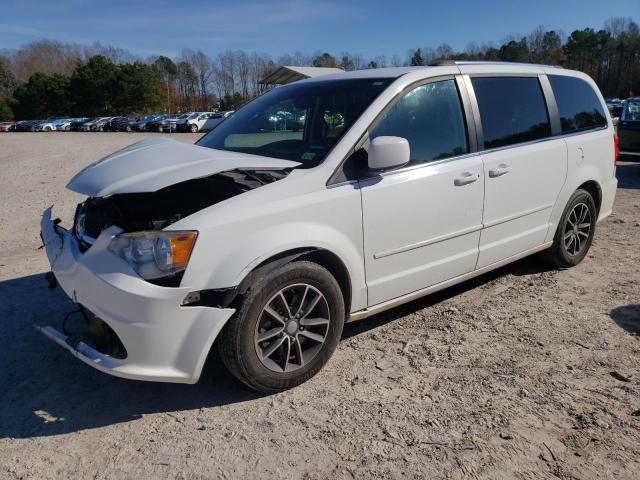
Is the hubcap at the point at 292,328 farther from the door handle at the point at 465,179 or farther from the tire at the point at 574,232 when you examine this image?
the tire at the point at 574,232

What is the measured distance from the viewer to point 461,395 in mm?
3070

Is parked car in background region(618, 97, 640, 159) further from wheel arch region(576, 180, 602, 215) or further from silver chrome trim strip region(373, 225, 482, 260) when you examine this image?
silver chrome trim strip region(373, 225, 482, 260)

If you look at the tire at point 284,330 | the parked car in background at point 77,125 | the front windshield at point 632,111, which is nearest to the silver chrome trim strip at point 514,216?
the tire at point 284,330

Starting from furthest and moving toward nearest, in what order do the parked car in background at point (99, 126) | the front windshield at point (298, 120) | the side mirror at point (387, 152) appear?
the parked car in background at point (99, 126) → the front windshield at point (298, 120) → the side mirror at point (387, 152)

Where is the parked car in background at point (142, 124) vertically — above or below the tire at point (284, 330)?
above

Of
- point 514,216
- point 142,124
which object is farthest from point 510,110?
point 142,124

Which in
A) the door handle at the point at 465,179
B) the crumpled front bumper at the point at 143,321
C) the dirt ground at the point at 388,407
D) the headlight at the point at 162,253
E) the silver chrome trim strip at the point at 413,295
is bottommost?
the dirt ground at the point at 388,407

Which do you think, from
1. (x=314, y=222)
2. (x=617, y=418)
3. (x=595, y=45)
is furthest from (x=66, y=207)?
(x=595, y=45)

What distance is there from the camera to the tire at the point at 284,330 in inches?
112

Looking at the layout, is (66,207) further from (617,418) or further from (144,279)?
(617,418)

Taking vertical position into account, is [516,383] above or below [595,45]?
below

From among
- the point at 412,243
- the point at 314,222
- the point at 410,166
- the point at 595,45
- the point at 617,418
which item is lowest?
the point at 617,418

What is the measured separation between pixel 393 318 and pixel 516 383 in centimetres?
121

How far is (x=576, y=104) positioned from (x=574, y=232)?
123 centimetres
